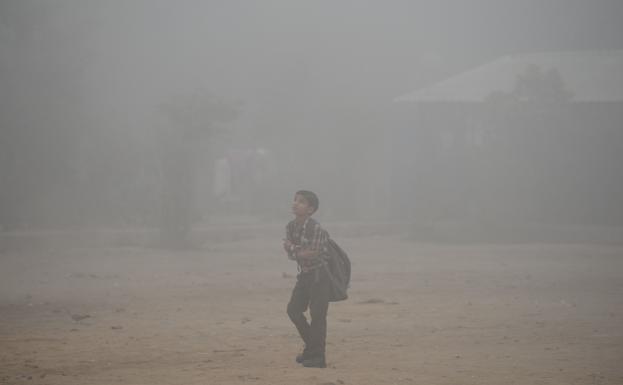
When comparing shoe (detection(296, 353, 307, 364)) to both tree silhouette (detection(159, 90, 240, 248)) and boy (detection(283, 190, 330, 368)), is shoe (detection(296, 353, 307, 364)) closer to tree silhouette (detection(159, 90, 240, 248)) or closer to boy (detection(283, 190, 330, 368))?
boy (detection(283, 190, 330, 368))

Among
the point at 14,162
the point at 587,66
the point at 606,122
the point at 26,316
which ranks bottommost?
the point at 26,316

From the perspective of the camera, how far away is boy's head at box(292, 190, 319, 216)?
8.14 meters

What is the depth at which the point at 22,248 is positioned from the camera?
21172mm

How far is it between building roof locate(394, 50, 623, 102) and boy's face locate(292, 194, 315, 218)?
22.8 m

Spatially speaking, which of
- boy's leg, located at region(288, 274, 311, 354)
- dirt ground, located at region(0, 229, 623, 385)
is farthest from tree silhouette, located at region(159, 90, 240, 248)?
boy's leg, located at region(288, 274, 311, 354)

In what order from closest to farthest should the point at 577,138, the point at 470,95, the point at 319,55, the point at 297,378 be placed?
the point at 297,378 → the point at 577,138 → the point at 470,95 → the point at 319,55

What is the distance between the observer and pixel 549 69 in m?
31.1

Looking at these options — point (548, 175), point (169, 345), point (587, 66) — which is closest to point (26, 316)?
point (169, 345)

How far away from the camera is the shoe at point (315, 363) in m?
8.03

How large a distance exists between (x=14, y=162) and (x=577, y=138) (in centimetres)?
1700

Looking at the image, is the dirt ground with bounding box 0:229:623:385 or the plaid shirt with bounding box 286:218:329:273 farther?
the plaid shirt with bounding box 286:218:329:273

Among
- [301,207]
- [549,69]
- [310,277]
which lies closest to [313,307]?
[310,277]


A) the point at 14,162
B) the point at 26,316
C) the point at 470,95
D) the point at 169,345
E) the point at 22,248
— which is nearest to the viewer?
the point at 169,345

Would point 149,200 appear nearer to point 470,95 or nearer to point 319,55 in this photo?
point 470,95
